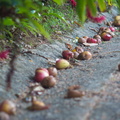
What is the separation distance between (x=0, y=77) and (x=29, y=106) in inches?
20.2

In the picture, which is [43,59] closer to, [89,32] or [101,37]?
[101,37]

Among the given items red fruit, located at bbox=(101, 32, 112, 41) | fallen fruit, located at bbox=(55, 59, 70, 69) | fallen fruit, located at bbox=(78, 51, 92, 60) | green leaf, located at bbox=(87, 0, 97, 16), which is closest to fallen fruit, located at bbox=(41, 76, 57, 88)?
fallen fruit, located at bbox=(55, 59, 70, 69)

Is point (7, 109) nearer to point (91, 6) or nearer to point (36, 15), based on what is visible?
point (91, 6)

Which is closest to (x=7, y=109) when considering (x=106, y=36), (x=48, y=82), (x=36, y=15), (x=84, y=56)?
(x=48, y=82)

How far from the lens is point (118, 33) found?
4.48 metres

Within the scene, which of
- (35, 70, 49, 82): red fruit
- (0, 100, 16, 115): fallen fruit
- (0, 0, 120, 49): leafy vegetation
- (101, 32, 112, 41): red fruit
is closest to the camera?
(0, 0, 120, 49): leafy vegetation

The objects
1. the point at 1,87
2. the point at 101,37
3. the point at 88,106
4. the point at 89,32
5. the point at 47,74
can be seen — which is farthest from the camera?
the point at 89,32

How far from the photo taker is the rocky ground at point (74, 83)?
1367 mm

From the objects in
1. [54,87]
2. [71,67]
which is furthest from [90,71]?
[54,87]

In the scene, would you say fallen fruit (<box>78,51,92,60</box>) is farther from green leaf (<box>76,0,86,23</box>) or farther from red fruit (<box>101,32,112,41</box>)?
green leaf (<box>76,0,86,23</box>)

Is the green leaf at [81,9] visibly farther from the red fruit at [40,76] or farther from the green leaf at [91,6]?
the red fruit at [40,76]

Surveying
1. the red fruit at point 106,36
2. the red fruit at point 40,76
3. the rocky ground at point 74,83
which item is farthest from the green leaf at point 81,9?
the red fruit at point 106,36

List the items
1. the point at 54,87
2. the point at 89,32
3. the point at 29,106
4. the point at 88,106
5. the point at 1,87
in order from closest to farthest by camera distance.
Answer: the point at 88,106 → the point at 29,106 → the point at 1,87 → the point at 54,87 → the point at 89,32

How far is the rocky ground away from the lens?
137 centimetres
